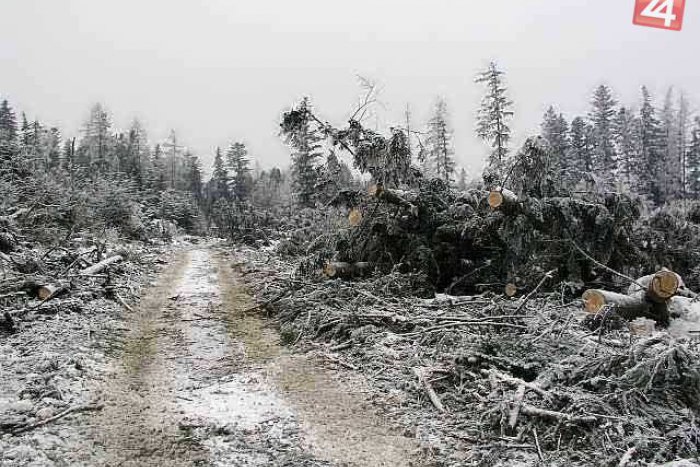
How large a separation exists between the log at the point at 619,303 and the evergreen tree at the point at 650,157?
4079 centimetres

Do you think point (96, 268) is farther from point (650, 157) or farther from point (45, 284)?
point (650, 157)

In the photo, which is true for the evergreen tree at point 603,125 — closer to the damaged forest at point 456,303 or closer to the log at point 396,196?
the damaged forest at point 456,303

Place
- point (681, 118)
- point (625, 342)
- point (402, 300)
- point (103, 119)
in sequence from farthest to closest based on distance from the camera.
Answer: point (103, 119)
point (681, 118)
point (402, 300)
point (625, 342)

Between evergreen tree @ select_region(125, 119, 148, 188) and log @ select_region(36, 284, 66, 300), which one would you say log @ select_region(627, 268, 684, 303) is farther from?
evergreen tree @ select_region(125, 119, 148, 188)

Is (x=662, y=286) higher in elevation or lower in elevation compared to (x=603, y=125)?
lower

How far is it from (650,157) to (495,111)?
19.8 m

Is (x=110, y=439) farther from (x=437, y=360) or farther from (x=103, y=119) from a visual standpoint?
(x=103, y=119)

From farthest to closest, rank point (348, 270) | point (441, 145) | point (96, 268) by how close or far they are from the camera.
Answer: point (441, 145) → point (96, 268) → point (348, 270)

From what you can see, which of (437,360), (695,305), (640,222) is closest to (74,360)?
(437,360)

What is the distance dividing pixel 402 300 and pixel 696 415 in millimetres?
5148

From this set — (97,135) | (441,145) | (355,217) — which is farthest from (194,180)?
(355,217)

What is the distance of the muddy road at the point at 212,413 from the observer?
4.25 m

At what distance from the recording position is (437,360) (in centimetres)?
628

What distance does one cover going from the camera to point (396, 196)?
10617 mm
